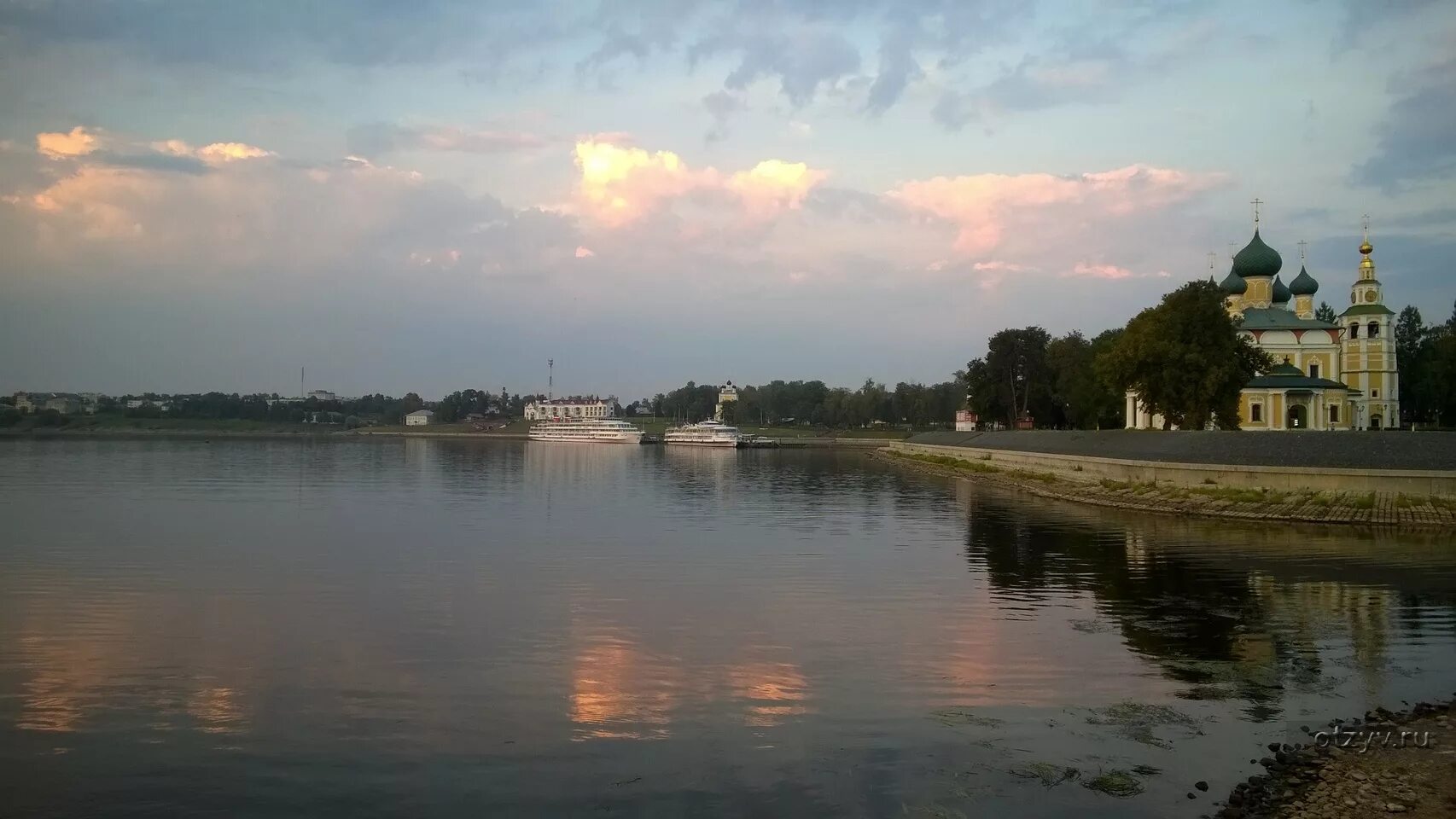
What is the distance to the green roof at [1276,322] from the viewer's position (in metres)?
71.7

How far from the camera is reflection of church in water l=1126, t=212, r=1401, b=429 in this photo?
71562 mm

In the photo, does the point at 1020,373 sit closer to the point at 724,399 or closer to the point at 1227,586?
the point at 1227,586

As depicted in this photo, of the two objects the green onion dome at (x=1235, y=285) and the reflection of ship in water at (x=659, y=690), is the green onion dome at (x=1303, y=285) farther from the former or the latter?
the reflection of ship in water at (x=659, y=690)

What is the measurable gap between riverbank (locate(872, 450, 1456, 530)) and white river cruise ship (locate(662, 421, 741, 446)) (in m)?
88.4

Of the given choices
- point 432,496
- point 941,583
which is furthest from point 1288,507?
point 432,496

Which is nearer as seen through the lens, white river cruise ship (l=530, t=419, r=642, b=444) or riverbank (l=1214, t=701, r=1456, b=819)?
riverbank (l=1214, t=701, r=1456, b=819)

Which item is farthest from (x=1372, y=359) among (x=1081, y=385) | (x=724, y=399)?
(x=724, y=399)

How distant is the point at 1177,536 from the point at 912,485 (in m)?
27.0

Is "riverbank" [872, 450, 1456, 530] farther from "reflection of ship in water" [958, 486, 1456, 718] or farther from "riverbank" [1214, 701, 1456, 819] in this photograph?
"riverbank" [1214, 701, 1456, 819]

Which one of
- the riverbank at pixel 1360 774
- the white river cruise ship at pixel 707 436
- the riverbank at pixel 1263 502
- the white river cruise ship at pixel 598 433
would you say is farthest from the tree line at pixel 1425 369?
the white river cruise ship at pixel 598 433

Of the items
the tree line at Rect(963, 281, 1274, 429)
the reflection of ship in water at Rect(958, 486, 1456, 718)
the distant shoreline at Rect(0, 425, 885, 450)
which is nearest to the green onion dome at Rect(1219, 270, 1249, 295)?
the tree line at Rect(963, 281, 1274, 429)

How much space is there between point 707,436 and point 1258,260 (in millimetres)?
80976

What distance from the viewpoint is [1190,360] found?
51.4 metres

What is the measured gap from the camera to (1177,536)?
105 ft
